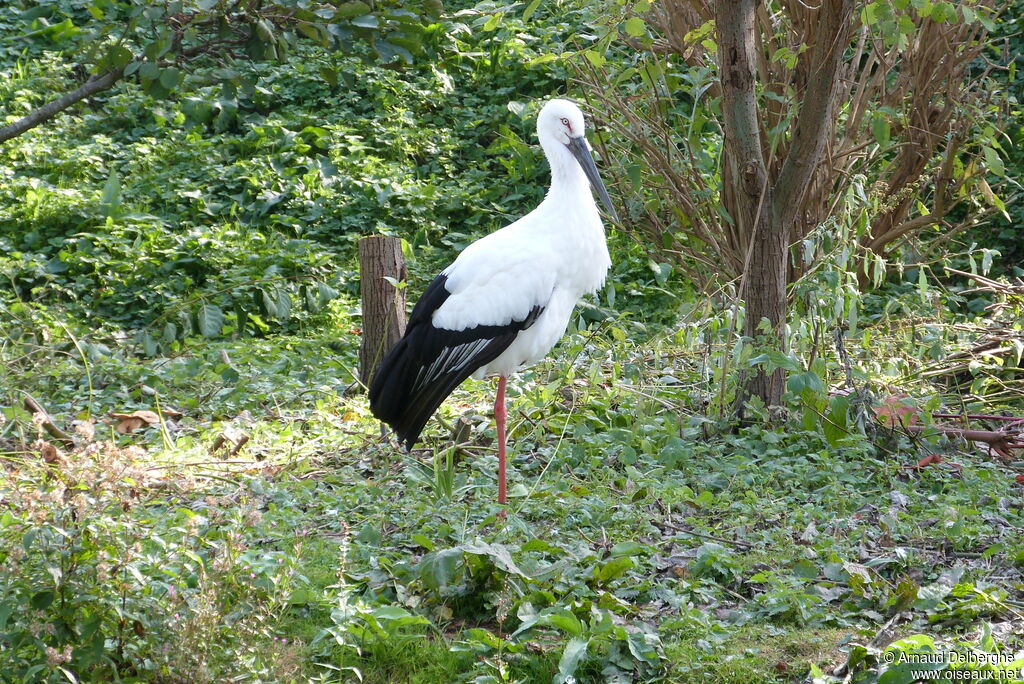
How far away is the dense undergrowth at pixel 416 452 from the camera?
3105mm

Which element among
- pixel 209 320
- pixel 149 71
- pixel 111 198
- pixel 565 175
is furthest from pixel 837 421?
pixel 111 198

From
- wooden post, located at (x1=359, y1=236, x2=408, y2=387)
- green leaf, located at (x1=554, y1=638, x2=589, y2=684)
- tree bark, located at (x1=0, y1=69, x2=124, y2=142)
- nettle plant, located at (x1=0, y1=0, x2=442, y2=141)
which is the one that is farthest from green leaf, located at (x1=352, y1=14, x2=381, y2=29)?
green leaf, located at (x1=554, y1=638, x2=589, y2=684)

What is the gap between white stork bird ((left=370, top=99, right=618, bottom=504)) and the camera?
4613mm

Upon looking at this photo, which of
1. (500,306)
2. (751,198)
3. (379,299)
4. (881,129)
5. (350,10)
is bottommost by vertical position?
(379,299)

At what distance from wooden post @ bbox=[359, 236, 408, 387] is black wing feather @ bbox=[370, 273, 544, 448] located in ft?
3.37

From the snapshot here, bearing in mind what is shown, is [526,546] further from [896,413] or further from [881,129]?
[881,129]

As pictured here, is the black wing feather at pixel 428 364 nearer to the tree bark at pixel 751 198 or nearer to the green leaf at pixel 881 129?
the tree bark at pixel 751 198

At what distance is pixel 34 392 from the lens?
577cm

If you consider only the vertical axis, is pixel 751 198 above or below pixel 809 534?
above

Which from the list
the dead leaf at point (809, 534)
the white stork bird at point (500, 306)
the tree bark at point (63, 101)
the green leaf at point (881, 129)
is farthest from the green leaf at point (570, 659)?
the green leaf at point (881, 129)

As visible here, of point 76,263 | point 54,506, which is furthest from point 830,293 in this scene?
point 76,263

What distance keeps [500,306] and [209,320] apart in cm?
277

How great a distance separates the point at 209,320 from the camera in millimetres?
6719

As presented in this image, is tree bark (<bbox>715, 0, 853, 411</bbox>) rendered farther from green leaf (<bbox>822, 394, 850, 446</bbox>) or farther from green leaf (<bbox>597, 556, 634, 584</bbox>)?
green leaf (<bbox>597, 556, 634, 584</bbox>)
